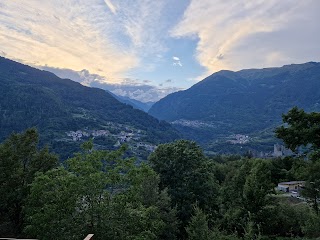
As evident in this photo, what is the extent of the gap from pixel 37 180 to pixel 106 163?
376cm

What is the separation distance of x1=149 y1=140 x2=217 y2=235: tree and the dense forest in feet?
0.30

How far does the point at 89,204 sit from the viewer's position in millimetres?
15711

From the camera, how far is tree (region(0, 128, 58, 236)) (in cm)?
2083

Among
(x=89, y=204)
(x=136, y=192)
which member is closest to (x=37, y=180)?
(x=89, y=204)

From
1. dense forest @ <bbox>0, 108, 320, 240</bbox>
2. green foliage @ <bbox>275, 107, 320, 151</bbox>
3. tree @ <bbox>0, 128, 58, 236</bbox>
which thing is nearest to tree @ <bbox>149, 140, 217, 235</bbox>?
dense forest @ <bbox>0, 108, 320, 240</bbox>

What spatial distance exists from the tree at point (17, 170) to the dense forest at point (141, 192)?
62 mm

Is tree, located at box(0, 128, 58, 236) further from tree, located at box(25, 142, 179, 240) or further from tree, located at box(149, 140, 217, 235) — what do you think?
tree, located at box(149, 140, 217, 235)

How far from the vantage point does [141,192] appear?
22.4 m

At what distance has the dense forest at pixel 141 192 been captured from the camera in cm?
1529

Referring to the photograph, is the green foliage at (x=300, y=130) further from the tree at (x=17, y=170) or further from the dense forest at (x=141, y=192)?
the tree at (x=17, y=170)

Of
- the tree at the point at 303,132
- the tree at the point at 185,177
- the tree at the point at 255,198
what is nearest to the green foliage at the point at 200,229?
the tree at the point at 303,132

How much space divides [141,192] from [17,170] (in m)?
8.80

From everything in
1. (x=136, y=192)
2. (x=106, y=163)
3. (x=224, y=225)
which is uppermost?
(x=106, y=163)

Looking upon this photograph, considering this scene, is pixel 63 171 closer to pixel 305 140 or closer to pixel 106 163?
pixel 106 163
